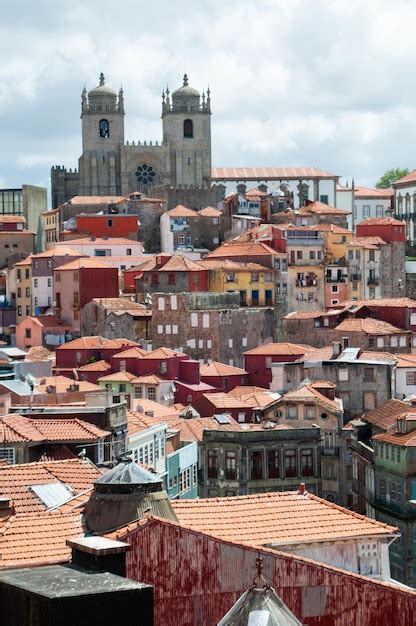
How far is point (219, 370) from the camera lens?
89.9 metres

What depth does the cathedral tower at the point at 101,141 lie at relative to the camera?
146125 millimetres

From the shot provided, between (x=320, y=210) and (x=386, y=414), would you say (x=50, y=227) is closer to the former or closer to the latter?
(x=320, y=210)

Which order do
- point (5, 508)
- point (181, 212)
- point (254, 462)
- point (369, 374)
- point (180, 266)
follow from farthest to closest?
point (181, 212) < point (180, 266) < point (369, 374) < point (254, 462) < point (5, 508)

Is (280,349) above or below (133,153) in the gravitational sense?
below

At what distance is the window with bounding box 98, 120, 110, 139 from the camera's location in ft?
493

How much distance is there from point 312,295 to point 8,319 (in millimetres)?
20197

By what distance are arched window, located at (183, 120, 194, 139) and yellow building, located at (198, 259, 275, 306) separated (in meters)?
47.0

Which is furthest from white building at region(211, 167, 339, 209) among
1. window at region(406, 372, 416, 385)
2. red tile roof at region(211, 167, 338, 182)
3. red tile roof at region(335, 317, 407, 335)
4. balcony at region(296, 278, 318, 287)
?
window at region(406, 372, 416, 385)

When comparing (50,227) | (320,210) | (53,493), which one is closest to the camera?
(53,493)

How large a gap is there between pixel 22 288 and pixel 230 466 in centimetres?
4415

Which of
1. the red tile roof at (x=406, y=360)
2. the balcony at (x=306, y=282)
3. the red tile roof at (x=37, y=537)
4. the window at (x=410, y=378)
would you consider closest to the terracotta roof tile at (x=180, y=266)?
the balcony at (x=306, y=282)

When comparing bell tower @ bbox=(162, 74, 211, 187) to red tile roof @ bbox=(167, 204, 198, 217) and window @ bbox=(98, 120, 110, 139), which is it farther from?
red tile roof @ bbox=(167, 204, 198, 217)

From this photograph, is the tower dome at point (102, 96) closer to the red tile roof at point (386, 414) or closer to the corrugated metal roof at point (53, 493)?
the red tile roof at point (386, 414)

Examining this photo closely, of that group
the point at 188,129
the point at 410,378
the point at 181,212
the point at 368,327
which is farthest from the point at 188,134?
the point at 410,378
